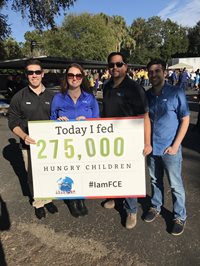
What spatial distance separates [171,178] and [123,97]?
102 centimetres

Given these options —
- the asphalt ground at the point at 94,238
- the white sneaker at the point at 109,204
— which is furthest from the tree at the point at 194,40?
the asphalt ground at the point at 94,238

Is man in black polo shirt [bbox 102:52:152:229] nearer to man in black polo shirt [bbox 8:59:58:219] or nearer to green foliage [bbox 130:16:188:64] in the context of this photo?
man in black polo shirt [bbox 8:59:58:219]

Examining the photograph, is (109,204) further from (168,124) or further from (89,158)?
(168,124)

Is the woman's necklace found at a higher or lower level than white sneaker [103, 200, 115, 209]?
higher

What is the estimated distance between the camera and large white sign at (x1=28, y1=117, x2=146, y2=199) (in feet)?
11.9

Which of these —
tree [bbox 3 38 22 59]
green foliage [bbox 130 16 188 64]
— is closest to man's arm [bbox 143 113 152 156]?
tree [bbox 3 38 22 59]

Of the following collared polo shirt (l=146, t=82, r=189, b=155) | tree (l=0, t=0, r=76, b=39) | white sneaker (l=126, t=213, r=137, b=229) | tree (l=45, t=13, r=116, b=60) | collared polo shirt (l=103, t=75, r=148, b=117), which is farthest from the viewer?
tree (l=45, t=13, r=116, b=60)

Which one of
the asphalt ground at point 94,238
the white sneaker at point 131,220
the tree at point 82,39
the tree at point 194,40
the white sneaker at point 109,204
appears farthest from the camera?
the tree at point 194,40

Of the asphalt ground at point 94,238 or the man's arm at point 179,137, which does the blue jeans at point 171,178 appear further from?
the asphalt ground at point 94,238

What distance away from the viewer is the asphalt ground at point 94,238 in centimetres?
332

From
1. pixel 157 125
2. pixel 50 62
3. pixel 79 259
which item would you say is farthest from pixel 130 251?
pixel 50 62

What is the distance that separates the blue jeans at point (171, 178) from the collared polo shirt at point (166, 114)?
0.14 meters

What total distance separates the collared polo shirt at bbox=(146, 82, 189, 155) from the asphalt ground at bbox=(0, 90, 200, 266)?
96 centimetres

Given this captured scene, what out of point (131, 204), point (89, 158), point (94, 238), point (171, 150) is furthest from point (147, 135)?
point (94, 238)
